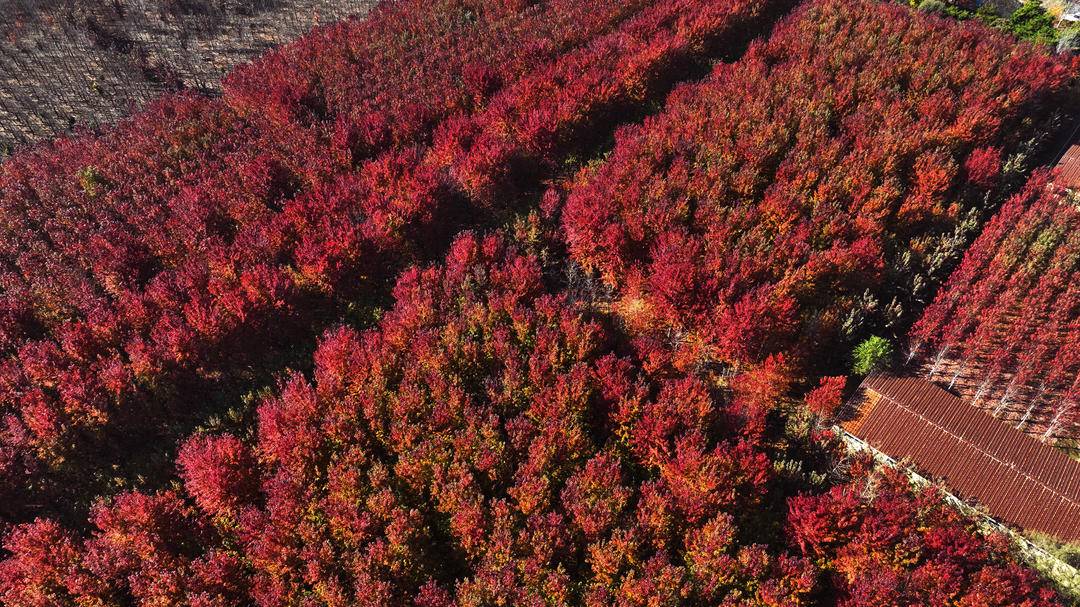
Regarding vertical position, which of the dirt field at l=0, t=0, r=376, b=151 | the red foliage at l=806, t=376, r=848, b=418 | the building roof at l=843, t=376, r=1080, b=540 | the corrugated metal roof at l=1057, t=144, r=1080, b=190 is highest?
the dirt field at l=0, t=0, r=376, b=151

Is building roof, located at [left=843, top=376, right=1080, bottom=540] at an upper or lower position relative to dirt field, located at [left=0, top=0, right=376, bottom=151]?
lower

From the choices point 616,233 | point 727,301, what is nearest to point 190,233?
point 616,233

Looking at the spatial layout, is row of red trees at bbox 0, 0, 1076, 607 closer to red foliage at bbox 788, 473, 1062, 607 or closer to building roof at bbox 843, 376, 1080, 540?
red foliage at bbox 788, 473, 1062, 607

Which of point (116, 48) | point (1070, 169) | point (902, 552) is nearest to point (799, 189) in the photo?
point (902, 552)

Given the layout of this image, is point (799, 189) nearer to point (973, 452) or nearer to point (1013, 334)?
point (1013, 334)

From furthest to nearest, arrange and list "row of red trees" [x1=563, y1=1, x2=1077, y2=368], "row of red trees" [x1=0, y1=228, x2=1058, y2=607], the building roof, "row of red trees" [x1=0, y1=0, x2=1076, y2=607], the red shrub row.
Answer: the red shrub row
"row of red trees" [x1=563, y1=1, x2=1077, y2=368]
the building roof
"row of red trees" [x1=0, y1=0, x2=1076, y2=607]
"row of red trees" [x1=0, y1=228, x2=1058, y2=607]

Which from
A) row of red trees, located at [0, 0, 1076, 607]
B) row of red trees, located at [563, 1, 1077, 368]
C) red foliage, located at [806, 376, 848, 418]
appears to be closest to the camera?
row of red trees, located at [0, 0, 1076, 607]

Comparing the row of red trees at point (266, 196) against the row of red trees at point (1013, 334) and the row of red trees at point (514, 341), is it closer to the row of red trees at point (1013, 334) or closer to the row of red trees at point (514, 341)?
the row of red trees at point (514, 341)

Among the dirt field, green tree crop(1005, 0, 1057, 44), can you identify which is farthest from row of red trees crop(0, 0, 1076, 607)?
green tree crop(1005, 0, 1057, 44)
